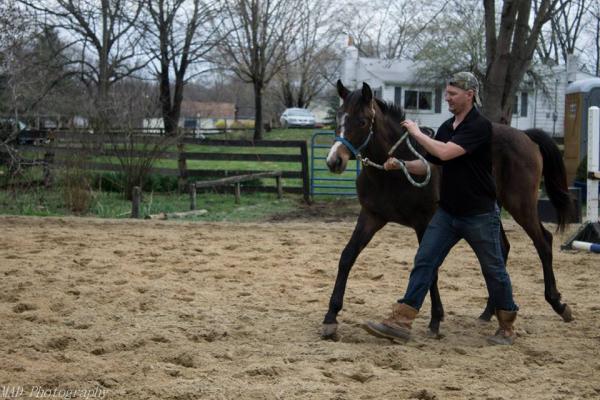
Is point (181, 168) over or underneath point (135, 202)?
over

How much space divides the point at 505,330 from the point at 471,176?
1259 millimetres

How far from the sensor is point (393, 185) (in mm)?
5395

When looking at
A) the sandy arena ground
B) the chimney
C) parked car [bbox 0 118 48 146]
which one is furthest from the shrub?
the chimney

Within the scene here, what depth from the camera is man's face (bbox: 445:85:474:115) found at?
189 inches

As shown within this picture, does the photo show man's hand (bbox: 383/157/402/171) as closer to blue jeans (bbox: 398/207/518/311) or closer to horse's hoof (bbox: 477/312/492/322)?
blue jeans (bbox: 398/207/518/311)

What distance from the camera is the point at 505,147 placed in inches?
242

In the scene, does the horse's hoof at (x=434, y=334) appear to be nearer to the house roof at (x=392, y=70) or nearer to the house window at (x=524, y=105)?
the house roof at (x=392, y=70)

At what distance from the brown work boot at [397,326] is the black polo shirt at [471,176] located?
0.80 meters

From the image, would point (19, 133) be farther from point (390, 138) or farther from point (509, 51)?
point (390, 138)

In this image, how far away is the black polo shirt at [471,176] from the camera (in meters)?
4.81

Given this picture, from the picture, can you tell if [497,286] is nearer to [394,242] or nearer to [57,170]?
[394,242]

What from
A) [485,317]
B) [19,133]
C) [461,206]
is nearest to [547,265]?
[485,317]

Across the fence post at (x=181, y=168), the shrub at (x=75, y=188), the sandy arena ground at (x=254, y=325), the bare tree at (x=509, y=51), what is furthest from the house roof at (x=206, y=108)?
the sandy arena ground at (x=254, y=325)

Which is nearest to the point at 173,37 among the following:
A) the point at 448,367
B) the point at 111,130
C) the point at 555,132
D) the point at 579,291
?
the point at 111,130
